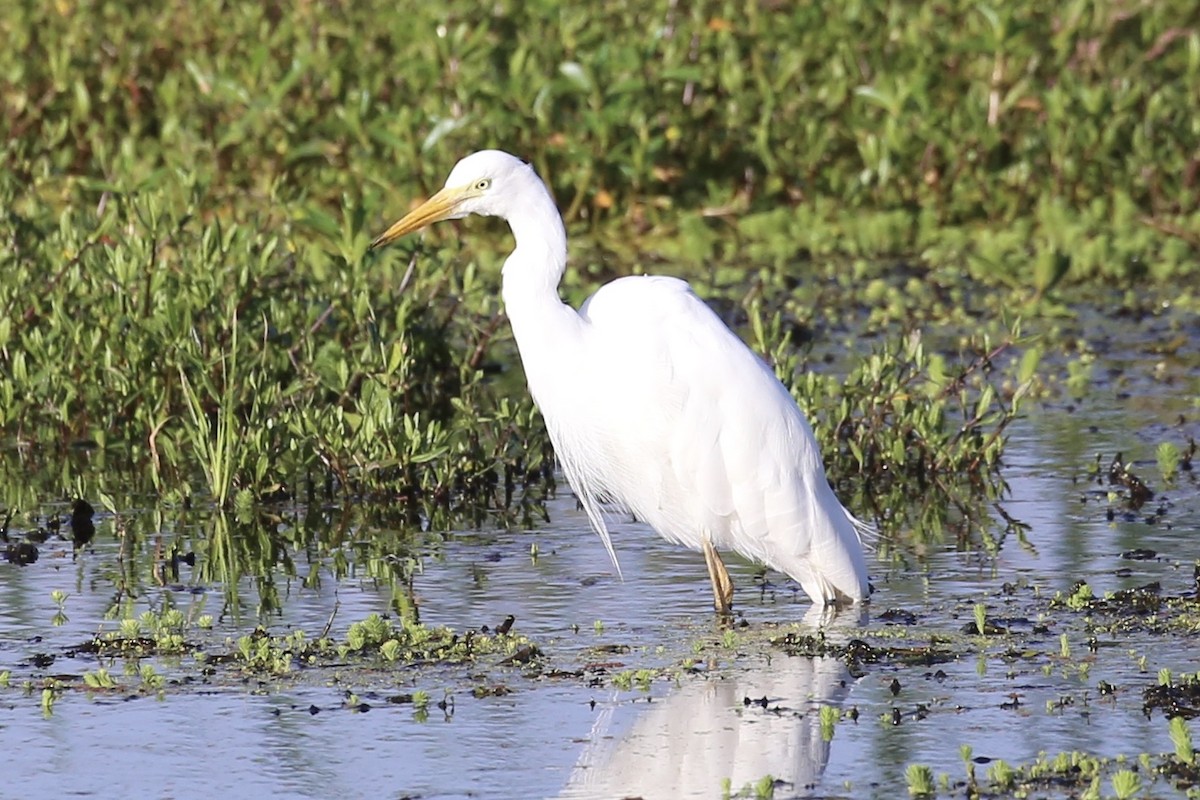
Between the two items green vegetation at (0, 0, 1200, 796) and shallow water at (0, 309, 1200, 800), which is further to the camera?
green vegetation at (0, 0, 1200, 796)

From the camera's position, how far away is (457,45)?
11.3 meters

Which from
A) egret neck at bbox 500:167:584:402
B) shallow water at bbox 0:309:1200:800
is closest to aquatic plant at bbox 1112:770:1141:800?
shallow water at bbox 0:309:1200:800

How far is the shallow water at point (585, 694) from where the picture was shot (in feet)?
15.1

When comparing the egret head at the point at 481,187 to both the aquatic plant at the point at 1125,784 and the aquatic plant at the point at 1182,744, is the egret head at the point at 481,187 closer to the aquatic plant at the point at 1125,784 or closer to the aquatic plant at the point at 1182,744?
the aquatic plant at the point at 1182,744

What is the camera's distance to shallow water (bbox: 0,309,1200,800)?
4605mm

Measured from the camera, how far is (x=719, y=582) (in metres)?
6.07

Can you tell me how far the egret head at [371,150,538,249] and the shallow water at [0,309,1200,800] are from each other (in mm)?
1061

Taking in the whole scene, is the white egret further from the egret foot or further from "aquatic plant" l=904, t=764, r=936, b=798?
"aquatic plant" l=904, t=764, r=936, b=798

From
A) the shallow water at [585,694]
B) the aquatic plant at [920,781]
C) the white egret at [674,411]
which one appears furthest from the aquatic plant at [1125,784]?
the white egret at [674,411]

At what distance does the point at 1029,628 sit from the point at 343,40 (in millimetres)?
7870

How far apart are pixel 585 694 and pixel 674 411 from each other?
117cm

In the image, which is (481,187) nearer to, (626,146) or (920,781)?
(920,781)

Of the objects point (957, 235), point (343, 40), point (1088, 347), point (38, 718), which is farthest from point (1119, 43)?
point (38, 718)

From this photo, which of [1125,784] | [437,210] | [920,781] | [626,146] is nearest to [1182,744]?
[1125,784]
